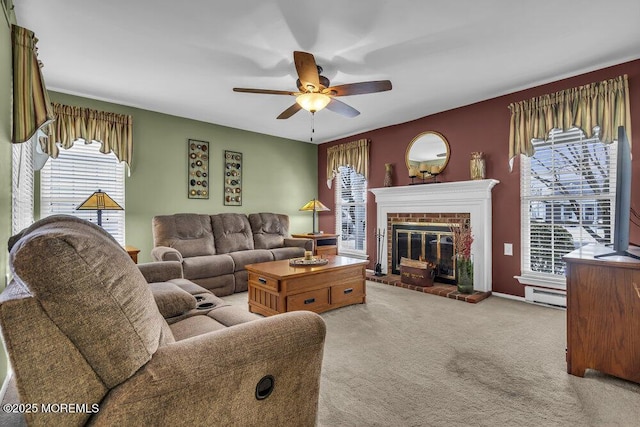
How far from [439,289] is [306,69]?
3084 mm

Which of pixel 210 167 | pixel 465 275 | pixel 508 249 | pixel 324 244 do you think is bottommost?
pixel 465 275

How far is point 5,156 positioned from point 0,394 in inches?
50.3

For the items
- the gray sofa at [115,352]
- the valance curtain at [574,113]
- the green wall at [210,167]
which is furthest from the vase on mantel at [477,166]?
the gray sofa at [115,352]

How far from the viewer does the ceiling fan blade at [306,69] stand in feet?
7.55

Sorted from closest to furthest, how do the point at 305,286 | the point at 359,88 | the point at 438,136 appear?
the point at 359,88
the point at 305,286
the point at 438,136

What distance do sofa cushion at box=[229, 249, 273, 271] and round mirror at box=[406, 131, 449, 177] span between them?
2449mm

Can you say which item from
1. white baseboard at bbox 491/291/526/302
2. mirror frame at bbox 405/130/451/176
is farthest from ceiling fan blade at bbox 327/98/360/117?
white baseboard at bbox 491/291/526/302

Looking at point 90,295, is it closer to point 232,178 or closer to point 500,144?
point 500,144

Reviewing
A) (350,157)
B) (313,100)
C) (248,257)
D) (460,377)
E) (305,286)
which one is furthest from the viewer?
(350,157)

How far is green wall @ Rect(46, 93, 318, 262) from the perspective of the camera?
4.34 metres

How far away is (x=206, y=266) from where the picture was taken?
388cm

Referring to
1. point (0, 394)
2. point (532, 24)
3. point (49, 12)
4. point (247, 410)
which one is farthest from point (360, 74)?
point (0, 394)

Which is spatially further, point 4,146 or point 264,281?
point 264,281

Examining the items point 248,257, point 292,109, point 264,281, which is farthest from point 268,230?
point 292,109
